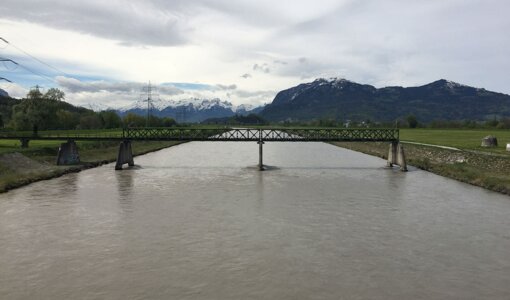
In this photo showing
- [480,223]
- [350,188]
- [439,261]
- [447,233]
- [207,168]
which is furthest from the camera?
[207,168]

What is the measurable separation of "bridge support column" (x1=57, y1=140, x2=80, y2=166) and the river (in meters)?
20.6

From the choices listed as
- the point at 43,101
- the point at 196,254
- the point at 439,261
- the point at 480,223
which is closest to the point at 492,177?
the point at 480,223

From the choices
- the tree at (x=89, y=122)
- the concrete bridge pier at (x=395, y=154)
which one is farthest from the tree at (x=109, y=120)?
the concrete bridge pier at (x=395, y=154)

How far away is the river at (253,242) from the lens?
19.3 metres

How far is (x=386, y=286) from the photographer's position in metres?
19.6

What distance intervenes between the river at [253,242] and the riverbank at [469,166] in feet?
7.79

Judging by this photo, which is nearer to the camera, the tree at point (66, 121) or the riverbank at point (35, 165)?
the riverbank at point (35, 165)

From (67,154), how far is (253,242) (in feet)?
172

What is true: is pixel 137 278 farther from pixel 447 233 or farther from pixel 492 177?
pixel 492 177

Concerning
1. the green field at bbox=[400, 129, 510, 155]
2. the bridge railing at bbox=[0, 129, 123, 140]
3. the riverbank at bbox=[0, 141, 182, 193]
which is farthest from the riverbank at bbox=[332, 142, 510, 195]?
the riverbank at bbox=[0, 141, 182, 193]

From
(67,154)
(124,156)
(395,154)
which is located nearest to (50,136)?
(67,154)

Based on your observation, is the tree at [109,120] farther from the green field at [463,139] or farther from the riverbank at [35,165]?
the green field at [463,139]

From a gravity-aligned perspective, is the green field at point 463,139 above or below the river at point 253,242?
above

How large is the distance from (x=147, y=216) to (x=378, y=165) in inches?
2054
